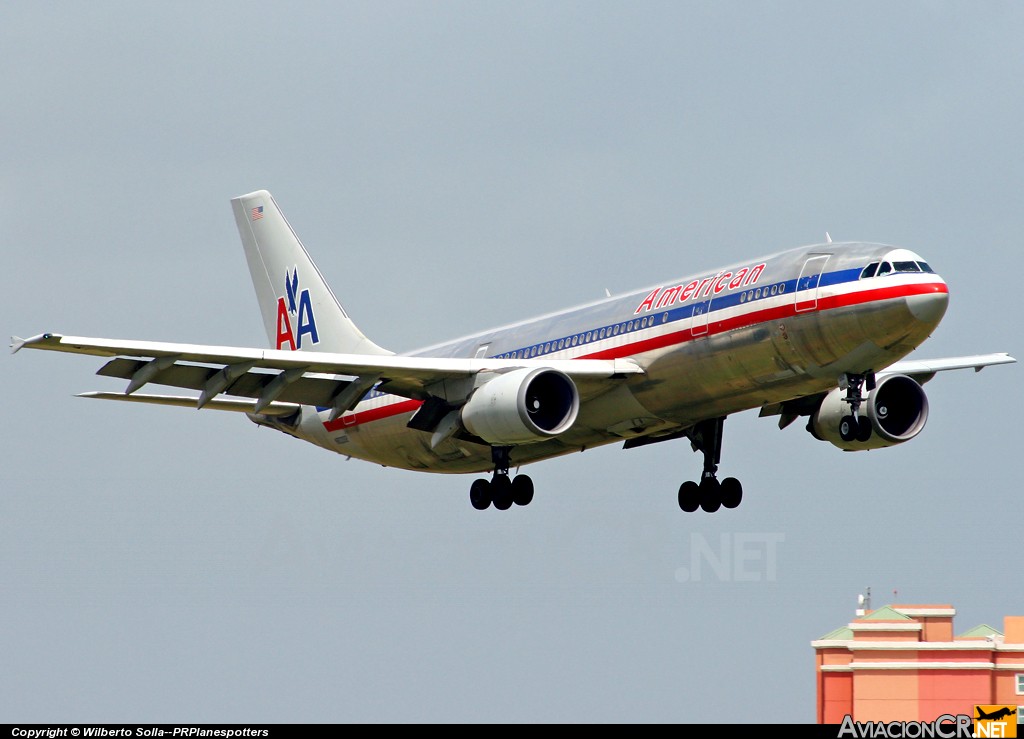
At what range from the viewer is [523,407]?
1610 inches

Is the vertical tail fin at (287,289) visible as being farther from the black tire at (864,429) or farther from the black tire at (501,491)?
the black tire at (864,429)

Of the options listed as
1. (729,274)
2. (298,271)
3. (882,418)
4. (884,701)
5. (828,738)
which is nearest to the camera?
(828,738)

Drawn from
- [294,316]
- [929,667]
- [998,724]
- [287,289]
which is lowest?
[998,724]

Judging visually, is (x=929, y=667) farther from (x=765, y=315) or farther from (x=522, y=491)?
(x=765, y=315)

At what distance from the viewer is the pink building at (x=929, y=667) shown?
7775 centimetres

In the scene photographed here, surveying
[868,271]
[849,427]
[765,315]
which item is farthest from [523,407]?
[868,271]

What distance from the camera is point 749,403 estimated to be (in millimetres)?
41688

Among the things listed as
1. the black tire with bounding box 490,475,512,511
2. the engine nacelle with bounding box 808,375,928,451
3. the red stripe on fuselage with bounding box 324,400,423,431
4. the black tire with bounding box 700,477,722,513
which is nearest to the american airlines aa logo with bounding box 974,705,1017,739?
the engine nacelle with bounding box 808,375,928,451

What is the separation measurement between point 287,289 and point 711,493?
15.7m

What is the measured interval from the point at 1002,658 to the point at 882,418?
3793 cm

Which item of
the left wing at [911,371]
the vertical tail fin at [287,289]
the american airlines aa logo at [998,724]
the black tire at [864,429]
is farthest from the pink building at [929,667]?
the black tire at [864,429]

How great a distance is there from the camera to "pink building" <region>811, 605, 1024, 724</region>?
77.8m

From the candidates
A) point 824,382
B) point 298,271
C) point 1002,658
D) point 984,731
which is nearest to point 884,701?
point 1002,658

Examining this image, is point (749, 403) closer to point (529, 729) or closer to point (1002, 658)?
point (529, 729)
